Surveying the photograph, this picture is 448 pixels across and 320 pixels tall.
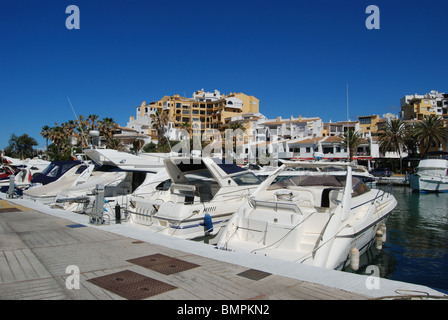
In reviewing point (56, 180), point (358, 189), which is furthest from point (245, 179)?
point (56, 180)

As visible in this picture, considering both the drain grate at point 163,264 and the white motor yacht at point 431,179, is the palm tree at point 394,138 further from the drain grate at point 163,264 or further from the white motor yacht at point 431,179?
the drain grate at point 163,264

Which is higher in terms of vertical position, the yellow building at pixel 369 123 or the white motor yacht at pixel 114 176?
the yellow building at pixel 369 123

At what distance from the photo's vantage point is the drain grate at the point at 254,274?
4688mm

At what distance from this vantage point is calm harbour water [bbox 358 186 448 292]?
8.26 metres

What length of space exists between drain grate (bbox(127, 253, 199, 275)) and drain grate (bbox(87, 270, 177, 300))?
38 centimetres

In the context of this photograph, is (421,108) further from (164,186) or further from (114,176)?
(164,186)

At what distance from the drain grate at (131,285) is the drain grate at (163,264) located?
382 millimetres

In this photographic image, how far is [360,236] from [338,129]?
250ft

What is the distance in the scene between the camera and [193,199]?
425 inches

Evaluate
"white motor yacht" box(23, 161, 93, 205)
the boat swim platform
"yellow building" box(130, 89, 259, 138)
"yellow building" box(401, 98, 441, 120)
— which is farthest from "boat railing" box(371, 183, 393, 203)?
"yellow building" box(401, 98, 441, 120)

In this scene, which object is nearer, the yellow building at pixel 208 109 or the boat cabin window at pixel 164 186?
the boat cabin window at pixel 164 186

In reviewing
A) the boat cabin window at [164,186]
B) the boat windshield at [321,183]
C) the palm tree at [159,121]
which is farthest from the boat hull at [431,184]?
the palm tree at [159,121]
